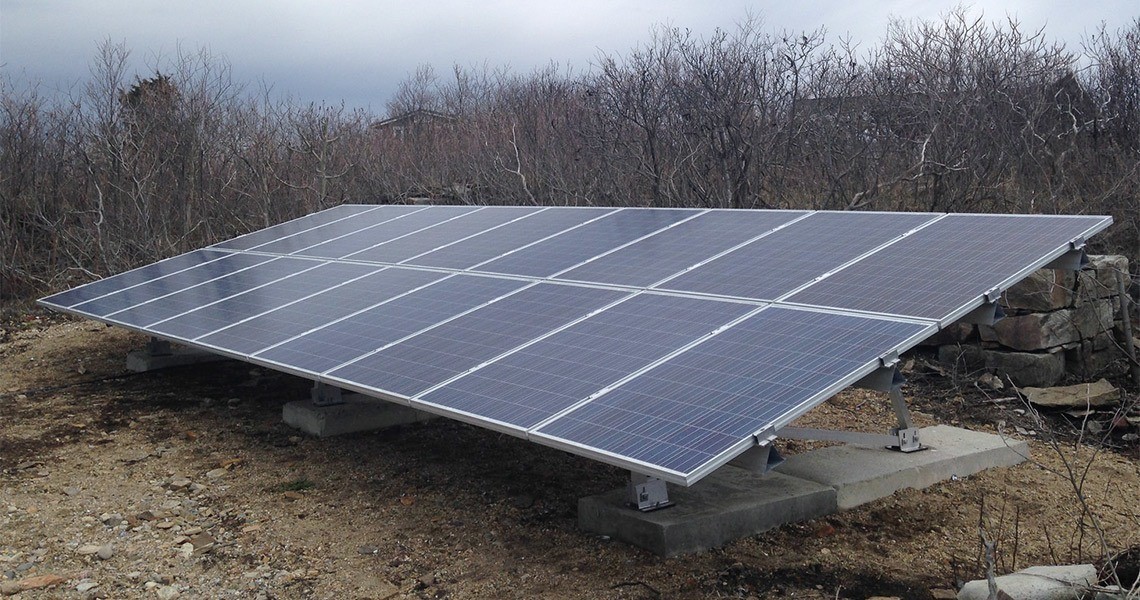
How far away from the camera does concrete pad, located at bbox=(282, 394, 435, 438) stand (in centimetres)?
889

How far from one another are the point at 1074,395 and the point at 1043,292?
977 mm

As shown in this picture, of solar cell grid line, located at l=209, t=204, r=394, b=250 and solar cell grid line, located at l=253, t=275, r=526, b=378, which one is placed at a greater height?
solar cell grid line, located at l=209, t=204, r=394, b=250

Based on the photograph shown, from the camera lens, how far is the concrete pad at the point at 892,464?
7.00 metres

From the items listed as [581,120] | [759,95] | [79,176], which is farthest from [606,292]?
[79,176]

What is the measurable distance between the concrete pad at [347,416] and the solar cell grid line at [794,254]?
318 cm

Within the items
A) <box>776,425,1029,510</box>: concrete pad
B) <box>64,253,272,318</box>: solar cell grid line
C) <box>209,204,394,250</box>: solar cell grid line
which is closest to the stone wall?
<box>776,425,1029,510</box>: concrete pad

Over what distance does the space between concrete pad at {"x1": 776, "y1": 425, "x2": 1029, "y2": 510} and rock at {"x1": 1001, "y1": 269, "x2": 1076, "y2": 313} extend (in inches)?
82.2

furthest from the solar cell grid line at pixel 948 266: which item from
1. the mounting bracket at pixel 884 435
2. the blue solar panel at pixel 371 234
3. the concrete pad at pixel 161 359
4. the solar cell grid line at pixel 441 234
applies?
the concrete pad at pixel 161 359

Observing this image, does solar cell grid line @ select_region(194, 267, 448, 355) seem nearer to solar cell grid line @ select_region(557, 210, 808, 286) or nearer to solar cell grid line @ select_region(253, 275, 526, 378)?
solar cell grid line @ select_region(253, 275, 526, 378)

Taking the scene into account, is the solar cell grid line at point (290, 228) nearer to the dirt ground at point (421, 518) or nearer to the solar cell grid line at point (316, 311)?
the dirt ground at point (421, 518)

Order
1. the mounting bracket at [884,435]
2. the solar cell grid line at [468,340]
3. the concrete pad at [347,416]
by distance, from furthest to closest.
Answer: the concrete pad at [347,416]
the solar cell grid line at [468,340]
the mounting bracket at [884,435]

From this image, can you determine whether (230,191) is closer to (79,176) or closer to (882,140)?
(79,176)

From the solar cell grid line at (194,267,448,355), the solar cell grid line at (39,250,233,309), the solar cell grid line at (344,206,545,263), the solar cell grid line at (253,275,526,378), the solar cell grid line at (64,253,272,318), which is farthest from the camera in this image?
the solar cell grid line at (39,250,233,309)

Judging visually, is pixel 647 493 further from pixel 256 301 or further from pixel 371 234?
pixel 371 234
